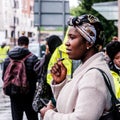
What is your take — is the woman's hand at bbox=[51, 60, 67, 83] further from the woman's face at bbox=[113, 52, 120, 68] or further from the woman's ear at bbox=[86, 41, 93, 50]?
the woman's face at bbox=[113, 52, 120, 68]

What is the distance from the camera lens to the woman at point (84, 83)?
9.86 feet

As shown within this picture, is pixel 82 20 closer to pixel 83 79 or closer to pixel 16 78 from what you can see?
pixel 83 79

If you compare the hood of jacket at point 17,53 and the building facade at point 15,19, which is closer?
the hood of jacket at point 17,53

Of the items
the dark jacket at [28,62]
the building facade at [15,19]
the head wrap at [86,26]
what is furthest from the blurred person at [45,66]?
the building facade at [15,19]

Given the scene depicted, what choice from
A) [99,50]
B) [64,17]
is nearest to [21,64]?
[99,50]

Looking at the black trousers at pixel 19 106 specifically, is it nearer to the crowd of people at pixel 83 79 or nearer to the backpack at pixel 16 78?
the backpack at pixel 16 78

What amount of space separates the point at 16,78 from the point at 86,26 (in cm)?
483

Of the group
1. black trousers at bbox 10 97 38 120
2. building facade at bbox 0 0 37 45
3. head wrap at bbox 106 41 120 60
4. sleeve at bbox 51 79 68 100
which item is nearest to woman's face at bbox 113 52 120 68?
head wrap at bbox 106 41 120 60

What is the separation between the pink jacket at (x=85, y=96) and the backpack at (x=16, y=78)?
4.72 metres

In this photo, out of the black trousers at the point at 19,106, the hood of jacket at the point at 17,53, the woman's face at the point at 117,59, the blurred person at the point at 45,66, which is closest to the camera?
the woman's face at the point at 117,59

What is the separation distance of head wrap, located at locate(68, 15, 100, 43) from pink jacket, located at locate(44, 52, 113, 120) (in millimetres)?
123

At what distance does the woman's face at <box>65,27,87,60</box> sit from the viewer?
10.6 feet

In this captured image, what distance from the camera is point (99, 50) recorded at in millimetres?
3318

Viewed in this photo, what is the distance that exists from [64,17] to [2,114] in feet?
12.0
